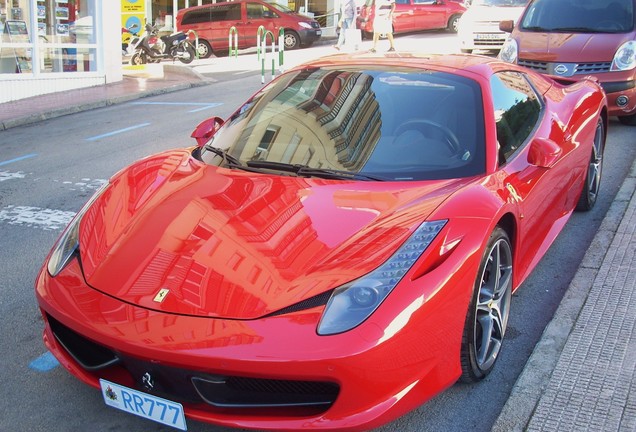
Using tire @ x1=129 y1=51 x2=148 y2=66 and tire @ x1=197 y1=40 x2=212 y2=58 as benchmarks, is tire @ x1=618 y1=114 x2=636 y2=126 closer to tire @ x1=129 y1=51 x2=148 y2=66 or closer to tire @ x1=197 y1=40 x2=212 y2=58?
tire @ x1=129 y1=51 x2=148 y2=66

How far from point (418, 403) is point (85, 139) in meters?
8.26

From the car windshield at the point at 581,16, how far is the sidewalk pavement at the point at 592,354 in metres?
4.40

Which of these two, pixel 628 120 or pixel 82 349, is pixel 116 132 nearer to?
pixel 628 120

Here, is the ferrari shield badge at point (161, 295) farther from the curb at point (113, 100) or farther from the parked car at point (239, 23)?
the parked car at point (239, 23)

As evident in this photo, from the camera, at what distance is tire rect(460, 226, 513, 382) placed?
323 cm

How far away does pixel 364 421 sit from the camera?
8.95 ft

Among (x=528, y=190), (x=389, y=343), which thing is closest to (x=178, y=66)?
(x=528, y=190)

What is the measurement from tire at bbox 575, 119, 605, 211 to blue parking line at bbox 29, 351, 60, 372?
12.9 ft

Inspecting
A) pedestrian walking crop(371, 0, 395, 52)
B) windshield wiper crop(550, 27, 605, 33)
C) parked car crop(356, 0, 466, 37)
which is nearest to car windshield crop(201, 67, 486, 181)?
windshield wiper crop(550, 27, 605, 33)

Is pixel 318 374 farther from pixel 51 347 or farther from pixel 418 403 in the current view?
pixel 51 347

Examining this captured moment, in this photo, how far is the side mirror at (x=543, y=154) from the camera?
4.05 metres


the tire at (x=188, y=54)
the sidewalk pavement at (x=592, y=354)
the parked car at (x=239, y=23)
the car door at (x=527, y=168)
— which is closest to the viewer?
the sidewalk pavement at (x=592, y=354)

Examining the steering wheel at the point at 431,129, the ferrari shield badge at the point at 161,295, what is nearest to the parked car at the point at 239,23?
the steering wheel at the point at 431,129

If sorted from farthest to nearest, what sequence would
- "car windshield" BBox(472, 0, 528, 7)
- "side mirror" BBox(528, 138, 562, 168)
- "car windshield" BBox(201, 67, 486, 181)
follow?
"car windshield" BBox(472, 0, 528, 7) < "side mirror" BBox(528, 138, 562, 168) < "car windshield" BBox(201, 67, 486, 181)
